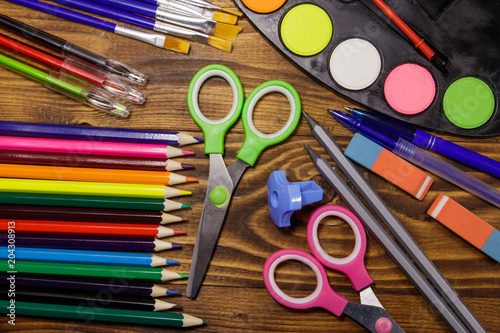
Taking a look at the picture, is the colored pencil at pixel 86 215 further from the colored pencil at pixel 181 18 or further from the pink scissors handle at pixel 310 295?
the colored pencil at pixel 181 18

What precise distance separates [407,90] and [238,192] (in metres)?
0.35

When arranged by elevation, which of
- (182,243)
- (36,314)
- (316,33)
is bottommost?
(36,314)

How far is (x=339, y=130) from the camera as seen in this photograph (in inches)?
32.5

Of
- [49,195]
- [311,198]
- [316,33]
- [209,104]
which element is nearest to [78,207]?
[49,195]

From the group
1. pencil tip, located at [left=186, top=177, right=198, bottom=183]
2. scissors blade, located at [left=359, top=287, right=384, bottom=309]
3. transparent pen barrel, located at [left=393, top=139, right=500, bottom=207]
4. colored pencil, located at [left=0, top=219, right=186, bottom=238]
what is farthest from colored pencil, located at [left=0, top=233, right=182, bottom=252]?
transparent pen barrel, located at [left=393, top=139, right=500, bottom=207]

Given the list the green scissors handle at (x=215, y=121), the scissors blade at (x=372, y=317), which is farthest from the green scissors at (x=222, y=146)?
the scissors blade at (x=372, y=317)

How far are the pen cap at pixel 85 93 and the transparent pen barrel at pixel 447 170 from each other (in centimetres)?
50

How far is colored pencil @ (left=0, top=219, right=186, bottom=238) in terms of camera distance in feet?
2.56

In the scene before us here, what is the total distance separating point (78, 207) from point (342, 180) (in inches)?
18.3

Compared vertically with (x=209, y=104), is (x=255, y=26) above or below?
above

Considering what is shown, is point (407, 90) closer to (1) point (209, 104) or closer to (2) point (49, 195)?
(1) point (209, 104)

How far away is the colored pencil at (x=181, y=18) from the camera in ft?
2.70

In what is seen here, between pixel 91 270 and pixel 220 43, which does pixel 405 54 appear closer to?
pixel 220 43

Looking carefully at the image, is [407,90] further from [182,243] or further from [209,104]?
[182,243]
